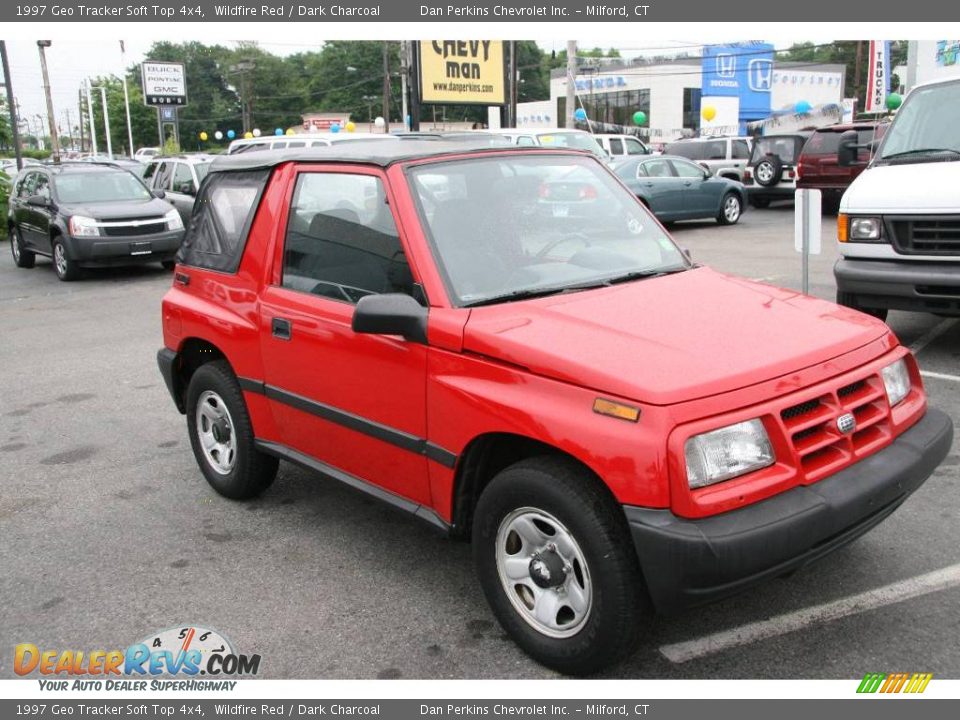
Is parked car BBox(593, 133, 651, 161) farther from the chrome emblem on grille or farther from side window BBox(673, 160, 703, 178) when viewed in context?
the chrome emblem on grille

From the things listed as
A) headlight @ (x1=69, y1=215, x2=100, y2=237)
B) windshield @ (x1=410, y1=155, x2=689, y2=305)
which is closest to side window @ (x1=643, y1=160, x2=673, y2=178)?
headlight @ (x1=69, y1=215, x2=100, y2=237)

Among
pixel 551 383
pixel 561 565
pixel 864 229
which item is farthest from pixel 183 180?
pixel 561 565

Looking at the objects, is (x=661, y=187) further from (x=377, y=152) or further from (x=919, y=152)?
(x=377, y=152)

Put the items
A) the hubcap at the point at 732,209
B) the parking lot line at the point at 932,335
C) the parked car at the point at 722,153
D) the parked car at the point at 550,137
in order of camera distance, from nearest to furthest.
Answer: the parking lot line at the point at 932,335 → the parked car at the point at 550,137 → the hubcap at the point at 732,209 → the parked car at the point at 722,153

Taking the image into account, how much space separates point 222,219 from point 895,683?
12.8ft

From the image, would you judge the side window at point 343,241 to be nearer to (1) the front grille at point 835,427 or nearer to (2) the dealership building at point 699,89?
(1) the front grille at point 835,427

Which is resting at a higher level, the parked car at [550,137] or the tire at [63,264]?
the parked car at [550,137]

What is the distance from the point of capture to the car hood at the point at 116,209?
46.1 ft

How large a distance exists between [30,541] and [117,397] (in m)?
2.83

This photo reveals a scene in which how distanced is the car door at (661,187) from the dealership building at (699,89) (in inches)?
1262

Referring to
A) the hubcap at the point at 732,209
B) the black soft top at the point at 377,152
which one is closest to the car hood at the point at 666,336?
the black soft top at the point at 377,152

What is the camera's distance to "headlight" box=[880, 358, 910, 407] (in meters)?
3.44

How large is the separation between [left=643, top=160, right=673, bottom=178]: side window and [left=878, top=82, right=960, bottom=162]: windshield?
36.0 feet

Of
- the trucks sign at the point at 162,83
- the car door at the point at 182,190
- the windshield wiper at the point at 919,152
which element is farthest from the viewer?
the trucks sign at the point at 162,83
